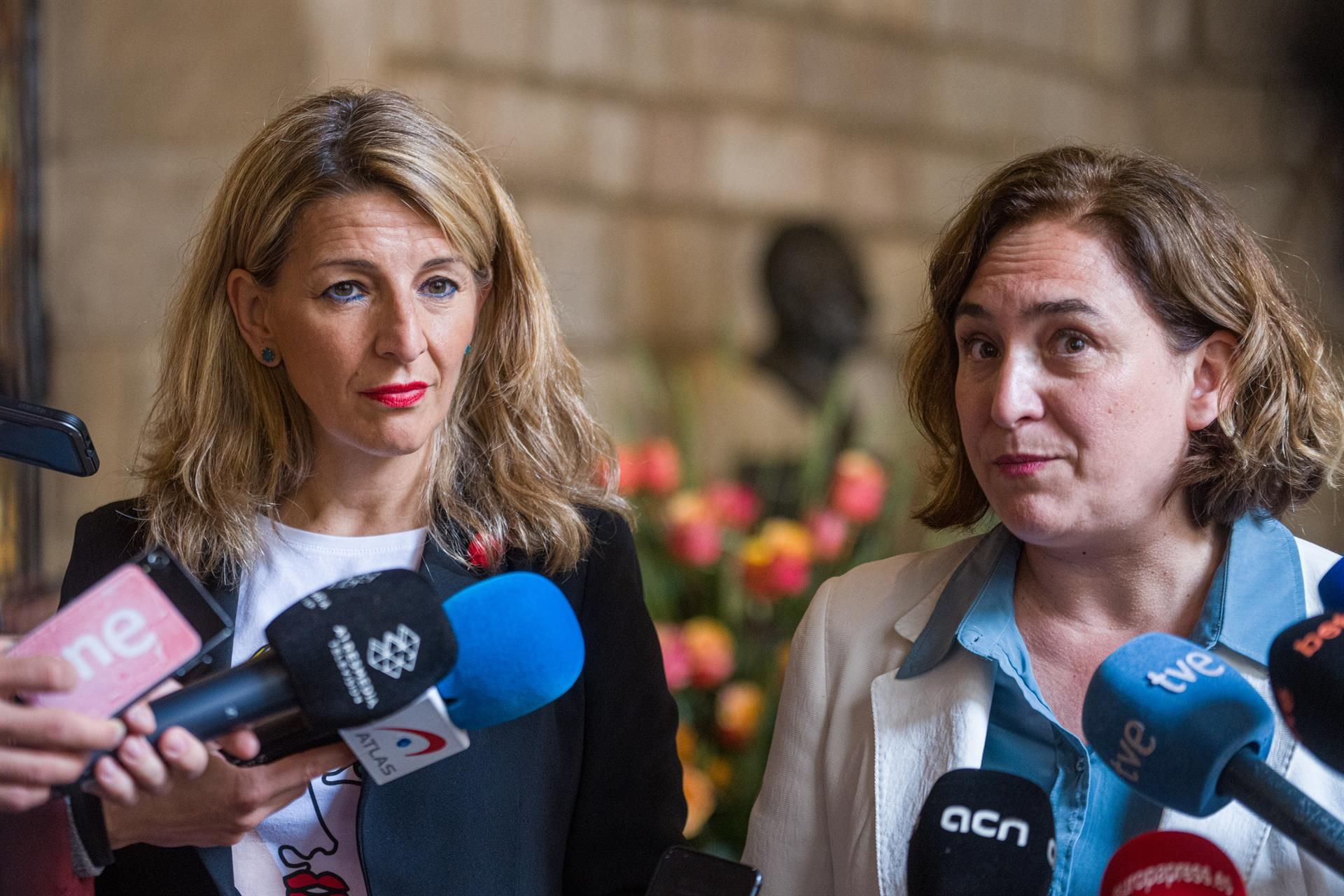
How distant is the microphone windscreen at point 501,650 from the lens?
1112 millimetres

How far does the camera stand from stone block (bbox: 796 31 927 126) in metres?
5.09

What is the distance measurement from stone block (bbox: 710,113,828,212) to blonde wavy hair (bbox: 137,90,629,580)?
325 cm

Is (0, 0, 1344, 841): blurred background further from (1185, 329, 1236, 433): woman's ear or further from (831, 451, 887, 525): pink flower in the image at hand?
(1185, 329, 1236, 433): woman's ear

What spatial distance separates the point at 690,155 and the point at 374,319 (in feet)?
11.3

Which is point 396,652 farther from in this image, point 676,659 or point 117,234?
point 117,234

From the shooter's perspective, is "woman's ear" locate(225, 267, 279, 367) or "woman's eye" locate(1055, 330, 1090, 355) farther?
"woman's ear" locate(225, 267, 279, 367)

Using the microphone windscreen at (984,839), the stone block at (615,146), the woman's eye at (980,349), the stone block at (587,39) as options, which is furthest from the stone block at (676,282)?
the microphone windscreen at (984,839)

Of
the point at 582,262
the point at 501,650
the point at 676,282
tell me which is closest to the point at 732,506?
the point at 501,650

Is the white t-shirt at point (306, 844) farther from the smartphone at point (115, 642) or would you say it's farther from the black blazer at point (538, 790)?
the smartphone at point (115, 642)

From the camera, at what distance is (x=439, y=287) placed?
5.11 feet

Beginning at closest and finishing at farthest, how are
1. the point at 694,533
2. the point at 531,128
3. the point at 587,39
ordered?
the point at 694,533
the point at 531,128
the point at 587,39

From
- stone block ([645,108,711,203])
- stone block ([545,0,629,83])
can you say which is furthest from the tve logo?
stone block ([645,108,711,203])

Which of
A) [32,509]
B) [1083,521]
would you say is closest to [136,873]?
[1083,521]

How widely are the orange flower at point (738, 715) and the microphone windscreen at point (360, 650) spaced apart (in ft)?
4.97
